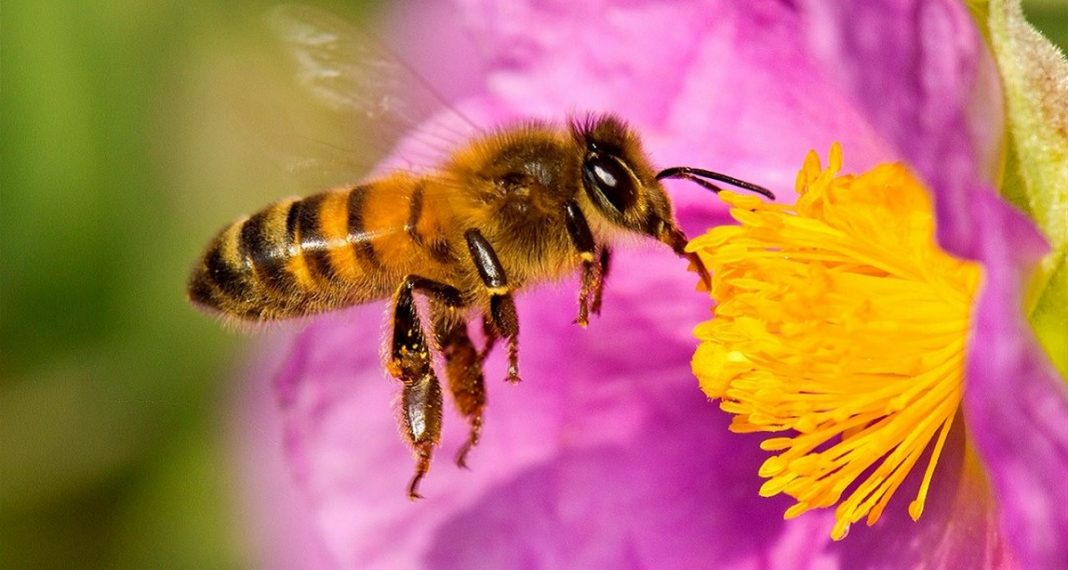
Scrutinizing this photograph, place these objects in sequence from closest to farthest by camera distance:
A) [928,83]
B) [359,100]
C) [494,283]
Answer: [928,83] → [494,283] → [359,100]

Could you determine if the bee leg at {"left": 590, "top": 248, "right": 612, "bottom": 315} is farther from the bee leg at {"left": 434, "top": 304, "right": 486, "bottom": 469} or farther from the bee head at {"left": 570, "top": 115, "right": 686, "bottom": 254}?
the bee leg at {"left": 434, "top": 304, "right": 486, "bottom": 469}

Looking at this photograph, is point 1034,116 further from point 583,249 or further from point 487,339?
point 487,339

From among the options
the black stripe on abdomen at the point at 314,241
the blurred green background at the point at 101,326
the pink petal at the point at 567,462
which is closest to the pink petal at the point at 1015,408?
the pink petal at the point at 567,462

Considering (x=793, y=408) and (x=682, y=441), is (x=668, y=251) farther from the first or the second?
(x=793, y=408)

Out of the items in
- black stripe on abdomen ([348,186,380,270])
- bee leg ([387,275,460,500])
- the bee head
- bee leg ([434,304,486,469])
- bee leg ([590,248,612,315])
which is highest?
the bee head

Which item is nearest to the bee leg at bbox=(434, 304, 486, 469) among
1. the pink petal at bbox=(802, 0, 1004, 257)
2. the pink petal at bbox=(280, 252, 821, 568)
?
the pink petal at bbox=(280, 252, 821, 568)

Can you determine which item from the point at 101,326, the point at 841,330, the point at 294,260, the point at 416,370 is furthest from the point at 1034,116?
the point at 101,326

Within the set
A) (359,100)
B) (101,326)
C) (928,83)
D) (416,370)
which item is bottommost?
(101,326)
